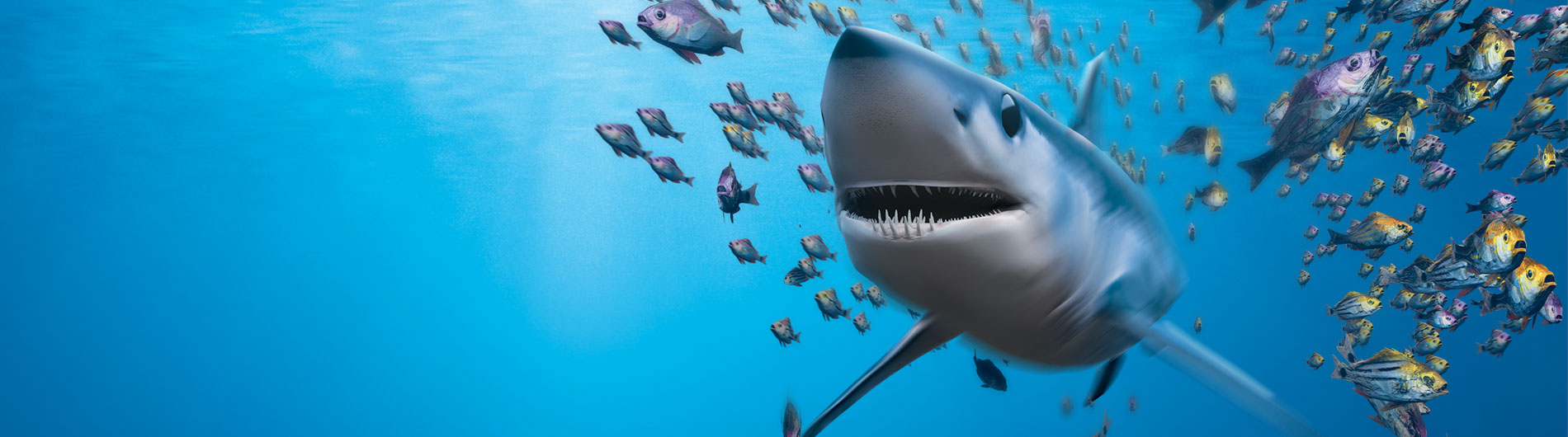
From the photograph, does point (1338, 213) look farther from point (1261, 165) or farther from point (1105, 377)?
point (1105, 377)

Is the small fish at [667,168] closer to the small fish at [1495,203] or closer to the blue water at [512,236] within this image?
the blue water at [512,236]

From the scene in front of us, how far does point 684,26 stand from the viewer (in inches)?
145

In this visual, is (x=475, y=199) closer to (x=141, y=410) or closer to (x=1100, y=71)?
(x=1100, y=71)

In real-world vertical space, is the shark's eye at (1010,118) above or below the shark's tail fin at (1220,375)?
above

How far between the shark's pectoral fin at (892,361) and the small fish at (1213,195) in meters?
5.61

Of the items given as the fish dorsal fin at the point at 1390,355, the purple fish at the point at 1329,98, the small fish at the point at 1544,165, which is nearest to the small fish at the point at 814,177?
the purple fish at the point at 1329,98

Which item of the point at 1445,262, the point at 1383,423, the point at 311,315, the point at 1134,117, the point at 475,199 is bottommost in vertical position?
the point at 311,315

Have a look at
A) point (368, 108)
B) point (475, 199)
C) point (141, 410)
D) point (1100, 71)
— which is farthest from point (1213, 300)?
point (141, 410)

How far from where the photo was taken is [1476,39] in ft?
13.2

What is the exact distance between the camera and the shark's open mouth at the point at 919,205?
1.12m

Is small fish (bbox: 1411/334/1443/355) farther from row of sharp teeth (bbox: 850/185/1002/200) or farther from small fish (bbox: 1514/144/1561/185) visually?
row of sharp teeth (bbox: 850/185/1002/200)

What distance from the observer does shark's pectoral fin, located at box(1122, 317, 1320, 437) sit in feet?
4.66

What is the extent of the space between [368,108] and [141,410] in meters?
52.7

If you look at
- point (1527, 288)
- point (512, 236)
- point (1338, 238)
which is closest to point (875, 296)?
point (1338, 238)
